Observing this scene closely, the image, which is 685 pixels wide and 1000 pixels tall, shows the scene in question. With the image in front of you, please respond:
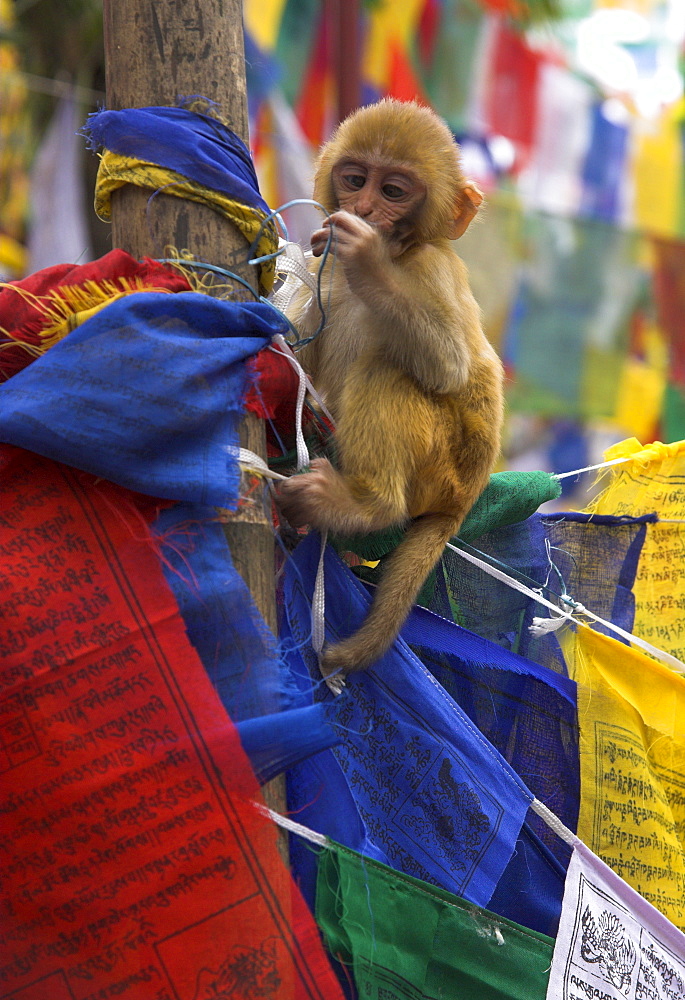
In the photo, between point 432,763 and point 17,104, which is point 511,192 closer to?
point 17,104

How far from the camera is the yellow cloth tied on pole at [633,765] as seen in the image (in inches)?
86.7

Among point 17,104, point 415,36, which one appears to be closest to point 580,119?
point 415,36

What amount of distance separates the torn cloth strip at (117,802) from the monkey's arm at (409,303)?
0.87 metres

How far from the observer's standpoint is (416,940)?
1.68 meters

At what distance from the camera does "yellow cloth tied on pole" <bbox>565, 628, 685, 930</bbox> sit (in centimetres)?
220

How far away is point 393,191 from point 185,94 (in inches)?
33.6

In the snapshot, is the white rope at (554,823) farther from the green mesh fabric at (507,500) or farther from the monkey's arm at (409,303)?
the monkey's arm at (409,303)

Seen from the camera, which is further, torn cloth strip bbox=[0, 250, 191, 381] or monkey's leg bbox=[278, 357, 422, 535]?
monkey's leg bbox=[278, 357, 422, 535]

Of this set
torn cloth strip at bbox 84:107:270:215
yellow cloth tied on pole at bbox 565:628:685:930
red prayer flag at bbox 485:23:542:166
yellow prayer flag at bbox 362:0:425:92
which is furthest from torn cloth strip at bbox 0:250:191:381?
red prayer flag at bbox 485:23:542:166

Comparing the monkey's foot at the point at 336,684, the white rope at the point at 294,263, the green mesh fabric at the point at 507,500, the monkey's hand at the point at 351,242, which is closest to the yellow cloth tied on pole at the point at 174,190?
the white rope at the point at 294,263

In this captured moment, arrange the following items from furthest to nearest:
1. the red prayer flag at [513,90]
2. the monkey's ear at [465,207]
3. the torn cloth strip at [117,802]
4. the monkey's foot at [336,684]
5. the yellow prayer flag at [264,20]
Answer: the red prayer flag at [513,90] → the yellow prayer flag at [264,20] → the monkey's ear at [465,207] → the monkey's foot at [336,684] → the torn cloth strip at [117,802]

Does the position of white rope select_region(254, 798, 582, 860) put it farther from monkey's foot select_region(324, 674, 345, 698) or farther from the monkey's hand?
Answer: the monkey's hand

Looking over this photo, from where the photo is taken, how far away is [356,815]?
64.1 inches

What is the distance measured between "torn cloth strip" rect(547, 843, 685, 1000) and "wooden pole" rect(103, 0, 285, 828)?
2.60ft
